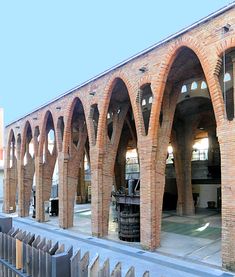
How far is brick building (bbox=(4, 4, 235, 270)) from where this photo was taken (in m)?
8.21

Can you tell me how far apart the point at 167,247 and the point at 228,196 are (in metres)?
3.43

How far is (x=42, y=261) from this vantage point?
4652 millimetres

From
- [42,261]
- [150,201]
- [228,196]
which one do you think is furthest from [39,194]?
[42,261]

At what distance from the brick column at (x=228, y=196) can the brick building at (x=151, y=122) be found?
0.02 m

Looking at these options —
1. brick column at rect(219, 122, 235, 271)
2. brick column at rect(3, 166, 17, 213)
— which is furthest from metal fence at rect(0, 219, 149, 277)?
brick column at rect(3, 166, 17, 213)

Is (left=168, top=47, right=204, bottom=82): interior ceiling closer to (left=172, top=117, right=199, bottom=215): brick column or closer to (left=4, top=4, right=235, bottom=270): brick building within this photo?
(left=4, top=4, right=235, bottom=270): brick building

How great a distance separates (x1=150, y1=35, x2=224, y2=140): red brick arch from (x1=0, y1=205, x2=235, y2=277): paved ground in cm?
384

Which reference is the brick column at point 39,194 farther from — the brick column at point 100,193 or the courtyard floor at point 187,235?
the brick column at point 100,193

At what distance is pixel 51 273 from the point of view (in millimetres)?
4363

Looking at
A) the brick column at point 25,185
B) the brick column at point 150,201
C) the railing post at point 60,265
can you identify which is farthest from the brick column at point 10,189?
the railing post at point 60,265

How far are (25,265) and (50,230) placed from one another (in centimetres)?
901

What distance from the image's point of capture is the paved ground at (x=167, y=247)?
817cm

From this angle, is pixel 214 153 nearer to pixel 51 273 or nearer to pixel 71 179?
pixel 71 179

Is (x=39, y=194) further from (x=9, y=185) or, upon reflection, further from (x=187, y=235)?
(x=187, y=235)
